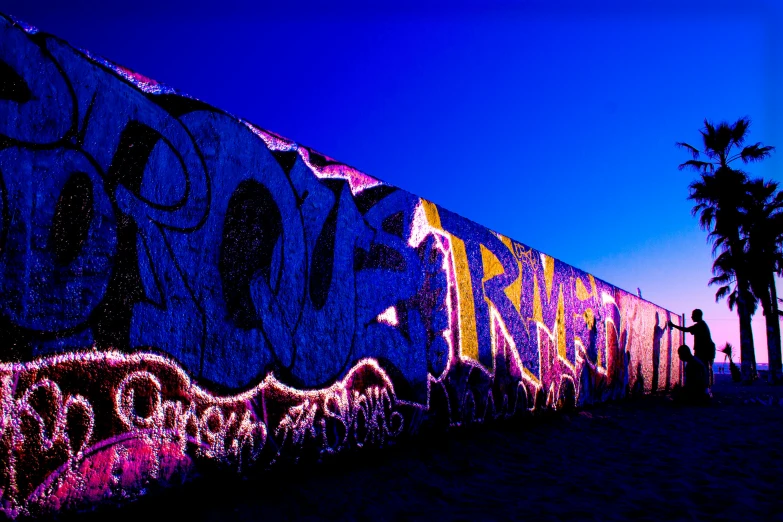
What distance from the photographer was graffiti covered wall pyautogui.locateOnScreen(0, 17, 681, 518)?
2188 mm

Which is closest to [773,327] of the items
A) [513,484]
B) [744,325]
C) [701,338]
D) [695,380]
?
[744,325]

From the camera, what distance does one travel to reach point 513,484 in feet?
11.7

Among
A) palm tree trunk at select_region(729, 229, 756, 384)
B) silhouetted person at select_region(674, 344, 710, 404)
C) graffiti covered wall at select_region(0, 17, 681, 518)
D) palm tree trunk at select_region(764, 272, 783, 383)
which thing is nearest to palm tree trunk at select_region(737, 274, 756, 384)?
Answer: palm tree trunk at select_region(729, 229, 756, 384)

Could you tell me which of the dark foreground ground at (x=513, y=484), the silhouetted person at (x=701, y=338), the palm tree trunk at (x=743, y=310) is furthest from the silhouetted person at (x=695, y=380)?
the palm tree trunk at (x=743, y=310)

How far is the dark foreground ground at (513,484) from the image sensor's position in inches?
109

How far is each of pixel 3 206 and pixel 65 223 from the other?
25 cm

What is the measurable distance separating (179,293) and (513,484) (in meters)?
2.54

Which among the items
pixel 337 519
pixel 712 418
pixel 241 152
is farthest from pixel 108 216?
pixel 712 418

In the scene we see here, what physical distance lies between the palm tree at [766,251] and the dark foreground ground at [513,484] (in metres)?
17.4

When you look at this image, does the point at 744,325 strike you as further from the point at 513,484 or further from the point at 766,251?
the point at 513,484

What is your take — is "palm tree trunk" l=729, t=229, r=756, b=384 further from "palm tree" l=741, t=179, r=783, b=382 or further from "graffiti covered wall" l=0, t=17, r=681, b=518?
"graffiti covered wall" l=0, t=17, r=681, b=518

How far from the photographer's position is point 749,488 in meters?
3.41

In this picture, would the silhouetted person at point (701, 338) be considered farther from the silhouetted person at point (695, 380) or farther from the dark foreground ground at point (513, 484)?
the dark foreground ground at point (513, 484)

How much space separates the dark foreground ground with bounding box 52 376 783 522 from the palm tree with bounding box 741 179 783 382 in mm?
17370
